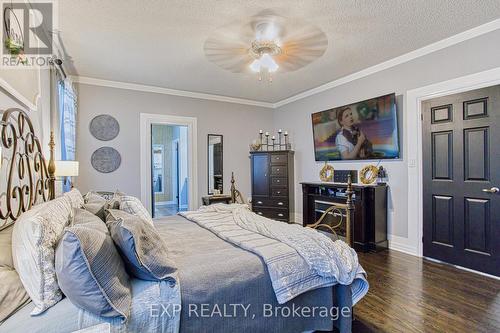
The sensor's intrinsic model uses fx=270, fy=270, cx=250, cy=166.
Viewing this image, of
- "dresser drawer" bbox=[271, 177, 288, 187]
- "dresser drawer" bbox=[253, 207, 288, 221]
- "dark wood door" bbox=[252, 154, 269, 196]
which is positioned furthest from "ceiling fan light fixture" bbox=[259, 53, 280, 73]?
"dresser drawer" bbox=[253, 207, 288, 221]

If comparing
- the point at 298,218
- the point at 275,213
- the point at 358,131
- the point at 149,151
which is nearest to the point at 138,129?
the point at 149,151

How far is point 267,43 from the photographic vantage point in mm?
2785

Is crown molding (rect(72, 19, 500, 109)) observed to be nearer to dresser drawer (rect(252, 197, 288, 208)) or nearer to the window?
the window

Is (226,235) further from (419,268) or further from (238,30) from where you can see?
(419,268)

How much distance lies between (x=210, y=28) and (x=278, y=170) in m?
3.01

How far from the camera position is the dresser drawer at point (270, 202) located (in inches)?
204

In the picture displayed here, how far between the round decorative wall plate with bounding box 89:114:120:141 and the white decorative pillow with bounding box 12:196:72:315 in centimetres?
350

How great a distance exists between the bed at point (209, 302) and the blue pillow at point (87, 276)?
0.20 feet

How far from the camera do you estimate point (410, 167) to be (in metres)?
3.52

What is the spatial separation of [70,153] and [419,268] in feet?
15.1

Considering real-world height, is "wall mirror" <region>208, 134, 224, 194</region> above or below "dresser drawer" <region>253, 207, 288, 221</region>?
above

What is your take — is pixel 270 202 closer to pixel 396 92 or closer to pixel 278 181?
pixel 278 181

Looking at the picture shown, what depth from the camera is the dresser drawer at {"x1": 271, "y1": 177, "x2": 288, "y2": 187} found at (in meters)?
5.17

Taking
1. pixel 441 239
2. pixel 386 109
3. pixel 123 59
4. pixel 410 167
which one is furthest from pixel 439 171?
pixel 123 59
